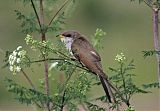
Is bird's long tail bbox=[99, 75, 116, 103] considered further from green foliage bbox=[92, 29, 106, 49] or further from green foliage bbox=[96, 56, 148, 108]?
green foliage bbox=[92, 29, 106, 49]

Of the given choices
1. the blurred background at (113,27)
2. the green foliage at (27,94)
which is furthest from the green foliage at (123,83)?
the blurred background at (113,27)

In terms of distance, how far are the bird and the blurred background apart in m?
7.54

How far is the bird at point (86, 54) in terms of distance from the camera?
5.03 m

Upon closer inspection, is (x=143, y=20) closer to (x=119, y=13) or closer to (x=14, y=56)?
(x=119, y=13)

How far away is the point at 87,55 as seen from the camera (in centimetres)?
562

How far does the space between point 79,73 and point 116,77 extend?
34 cm

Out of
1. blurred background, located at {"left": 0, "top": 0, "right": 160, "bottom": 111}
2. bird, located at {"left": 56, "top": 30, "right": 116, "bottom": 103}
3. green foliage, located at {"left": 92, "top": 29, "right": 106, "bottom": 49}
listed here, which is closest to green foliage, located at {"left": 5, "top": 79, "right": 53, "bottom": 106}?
bird, located at {"left": 56, "top": 30, "right": 116, "bottom": 103}

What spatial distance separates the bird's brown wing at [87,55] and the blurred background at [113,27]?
305 inches

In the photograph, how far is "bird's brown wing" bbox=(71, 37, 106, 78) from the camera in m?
5.39

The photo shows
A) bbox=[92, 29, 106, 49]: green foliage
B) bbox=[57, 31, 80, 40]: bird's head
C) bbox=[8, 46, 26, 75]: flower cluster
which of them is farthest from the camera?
bbox=[57, 31, 80, 40]: bird's head

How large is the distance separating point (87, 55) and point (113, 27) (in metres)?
11.4

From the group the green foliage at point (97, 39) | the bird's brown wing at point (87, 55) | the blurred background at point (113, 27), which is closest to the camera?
the bird's brown wing at point (87, 55)

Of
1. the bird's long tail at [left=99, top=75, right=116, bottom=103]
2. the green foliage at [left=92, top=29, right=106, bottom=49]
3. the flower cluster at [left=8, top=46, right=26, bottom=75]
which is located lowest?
the bird's long tail at [left=99, top=75, right=116, bottom=103]

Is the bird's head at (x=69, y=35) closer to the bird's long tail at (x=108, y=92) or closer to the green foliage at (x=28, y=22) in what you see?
the green foliage at (x=28, y=22)
